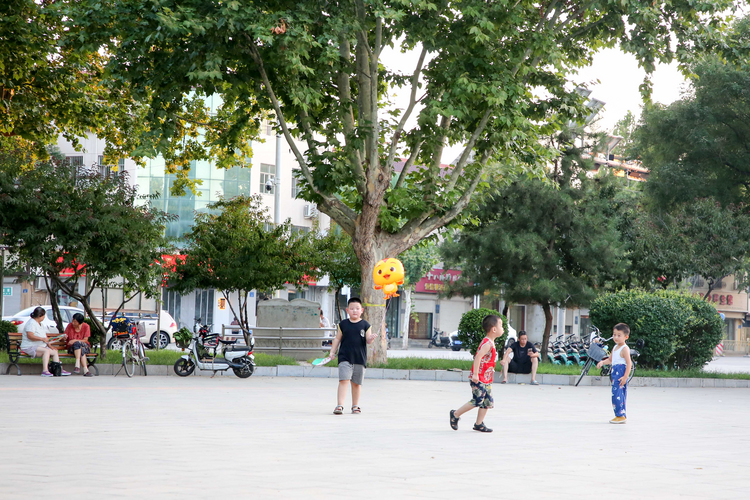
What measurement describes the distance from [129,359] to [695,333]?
14.1 m

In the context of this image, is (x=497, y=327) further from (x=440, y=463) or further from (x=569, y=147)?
(x=569, y=147)

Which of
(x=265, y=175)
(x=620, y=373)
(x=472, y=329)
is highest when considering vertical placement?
(x=265, y=175)

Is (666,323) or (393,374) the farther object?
(666,323)

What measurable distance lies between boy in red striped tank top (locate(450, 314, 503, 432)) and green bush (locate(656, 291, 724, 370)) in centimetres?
1344

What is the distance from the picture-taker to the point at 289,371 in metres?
19.9

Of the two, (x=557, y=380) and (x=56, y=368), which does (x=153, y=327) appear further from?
(x=557, y=380)

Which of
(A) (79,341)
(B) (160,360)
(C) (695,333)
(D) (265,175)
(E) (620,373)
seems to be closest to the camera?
(E) (620,373)

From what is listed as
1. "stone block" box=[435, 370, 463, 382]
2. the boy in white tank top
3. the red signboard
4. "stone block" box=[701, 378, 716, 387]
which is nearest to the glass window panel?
the red signboard

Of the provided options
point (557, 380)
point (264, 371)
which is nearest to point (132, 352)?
point (264, 371)

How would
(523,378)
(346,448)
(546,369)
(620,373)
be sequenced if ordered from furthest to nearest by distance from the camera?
(546,369), (523,378), (620,373), (346,448)

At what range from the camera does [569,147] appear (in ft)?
94.5

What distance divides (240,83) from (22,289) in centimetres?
2656

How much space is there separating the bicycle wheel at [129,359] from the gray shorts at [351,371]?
803cm

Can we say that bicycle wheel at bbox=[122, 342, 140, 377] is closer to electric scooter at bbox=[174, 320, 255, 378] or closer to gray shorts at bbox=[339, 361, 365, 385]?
electric scooter at bbox=[174, 320, 255, 378]
